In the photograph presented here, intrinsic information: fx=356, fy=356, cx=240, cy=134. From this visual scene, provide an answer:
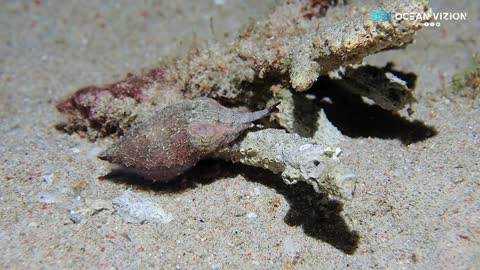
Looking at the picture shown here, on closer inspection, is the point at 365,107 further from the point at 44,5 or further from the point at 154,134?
the point at 44,5

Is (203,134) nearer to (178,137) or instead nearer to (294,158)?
(178,137)

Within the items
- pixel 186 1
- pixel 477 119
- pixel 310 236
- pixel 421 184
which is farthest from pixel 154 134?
pixel 186 1

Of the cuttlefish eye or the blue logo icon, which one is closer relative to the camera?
the blue logo icon

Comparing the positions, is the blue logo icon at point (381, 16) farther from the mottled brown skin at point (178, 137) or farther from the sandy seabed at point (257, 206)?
the sandy seabed at point (257, 206)

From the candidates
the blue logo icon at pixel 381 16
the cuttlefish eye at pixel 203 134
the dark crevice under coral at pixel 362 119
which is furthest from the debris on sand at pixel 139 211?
the blue logo icon at pixel 381 16

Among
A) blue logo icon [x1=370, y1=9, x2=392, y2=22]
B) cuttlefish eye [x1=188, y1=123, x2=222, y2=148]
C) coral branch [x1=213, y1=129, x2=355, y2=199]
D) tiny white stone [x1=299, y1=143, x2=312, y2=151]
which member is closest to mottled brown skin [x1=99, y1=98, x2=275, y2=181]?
cuttlefish eye [x1=188, y1=123, x2=222, y2=148]

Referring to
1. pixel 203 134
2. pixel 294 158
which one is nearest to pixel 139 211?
pixel 203 134

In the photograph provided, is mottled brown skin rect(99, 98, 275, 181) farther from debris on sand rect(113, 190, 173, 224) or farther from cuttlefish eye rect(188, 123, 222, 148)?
debris on sand rect(113, 190, 173, 224)
